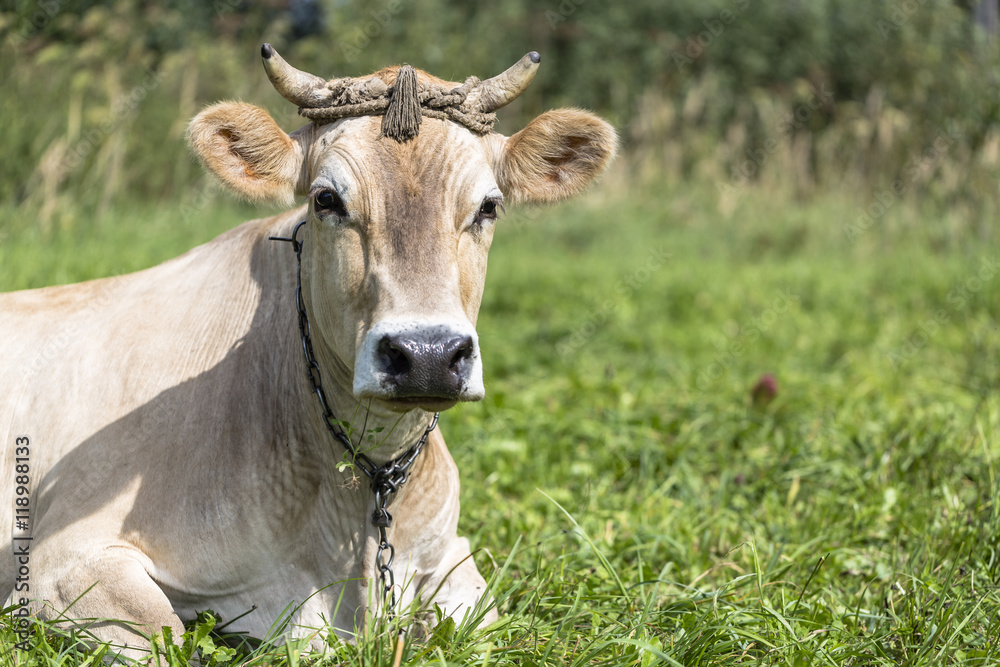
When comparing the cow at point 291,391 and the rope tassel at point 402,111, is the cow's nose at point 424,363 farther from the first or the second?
the rope tassel at point 402,111

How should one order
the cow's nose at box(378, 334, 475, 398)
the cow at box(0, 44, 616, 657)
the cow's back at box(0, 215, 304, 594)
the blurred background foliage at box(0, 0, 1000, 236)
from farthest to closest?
1. the blurred background foliage at box(0, 0, 1000, 236)
2. the cow's back at box(0, 215, 304, 594)
3. the cow at box(0, 44, 616, 657)
4. the cow's nose at box(378, 334, 475, 398)

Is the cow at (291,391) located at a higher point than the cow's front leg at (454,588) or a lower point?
higher

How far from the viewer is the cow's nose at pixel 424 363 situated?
6.63 ft

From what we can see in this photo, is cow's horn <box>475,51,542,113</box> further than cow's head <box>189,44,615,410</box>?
Yes

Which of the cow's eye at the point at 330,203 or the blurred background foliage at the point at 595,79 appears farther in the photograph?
the blurred background foliage at the point at 595,79

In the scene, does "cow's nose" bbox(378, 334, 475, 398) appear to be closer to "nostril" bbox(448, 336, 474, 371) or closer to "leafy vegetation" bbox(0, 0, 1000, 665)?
"nostril" bbox(448, 336, 474, 371)

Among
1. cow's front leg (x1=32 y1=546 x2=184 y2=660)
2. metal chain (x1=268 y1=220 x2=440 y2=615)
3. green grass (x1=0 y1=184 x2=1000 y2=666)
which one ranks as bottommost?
green grass (x1=0 y1=184 x2=1000 y2=666)

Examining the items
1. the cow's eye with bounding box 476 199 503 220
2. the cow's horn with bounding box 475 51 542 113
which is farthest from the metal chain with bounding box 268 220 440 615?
the cow's horn with bounding box 475 51 542 113

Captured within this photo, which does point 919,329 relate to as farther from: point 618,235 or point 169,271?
point 169,271

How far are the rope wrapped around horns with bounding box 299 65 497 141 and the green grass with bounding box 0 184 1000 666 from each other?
1.10 meters

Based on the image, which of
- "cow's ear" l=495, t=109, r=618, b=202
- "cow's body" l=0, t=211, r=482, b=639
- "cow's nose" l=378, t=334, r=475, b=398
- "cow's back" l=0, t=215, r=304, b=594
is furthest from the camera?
"cow's ear" l=495, t=109, r=618, b=202

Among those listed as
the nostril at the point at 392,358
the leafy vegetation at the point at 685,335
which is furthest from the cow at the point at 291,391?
the leafy vegetation at the point at 685,335

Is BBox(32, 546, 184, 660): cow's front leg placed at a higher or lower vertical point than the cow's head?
lower

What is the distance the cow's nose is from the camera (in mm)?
2020
